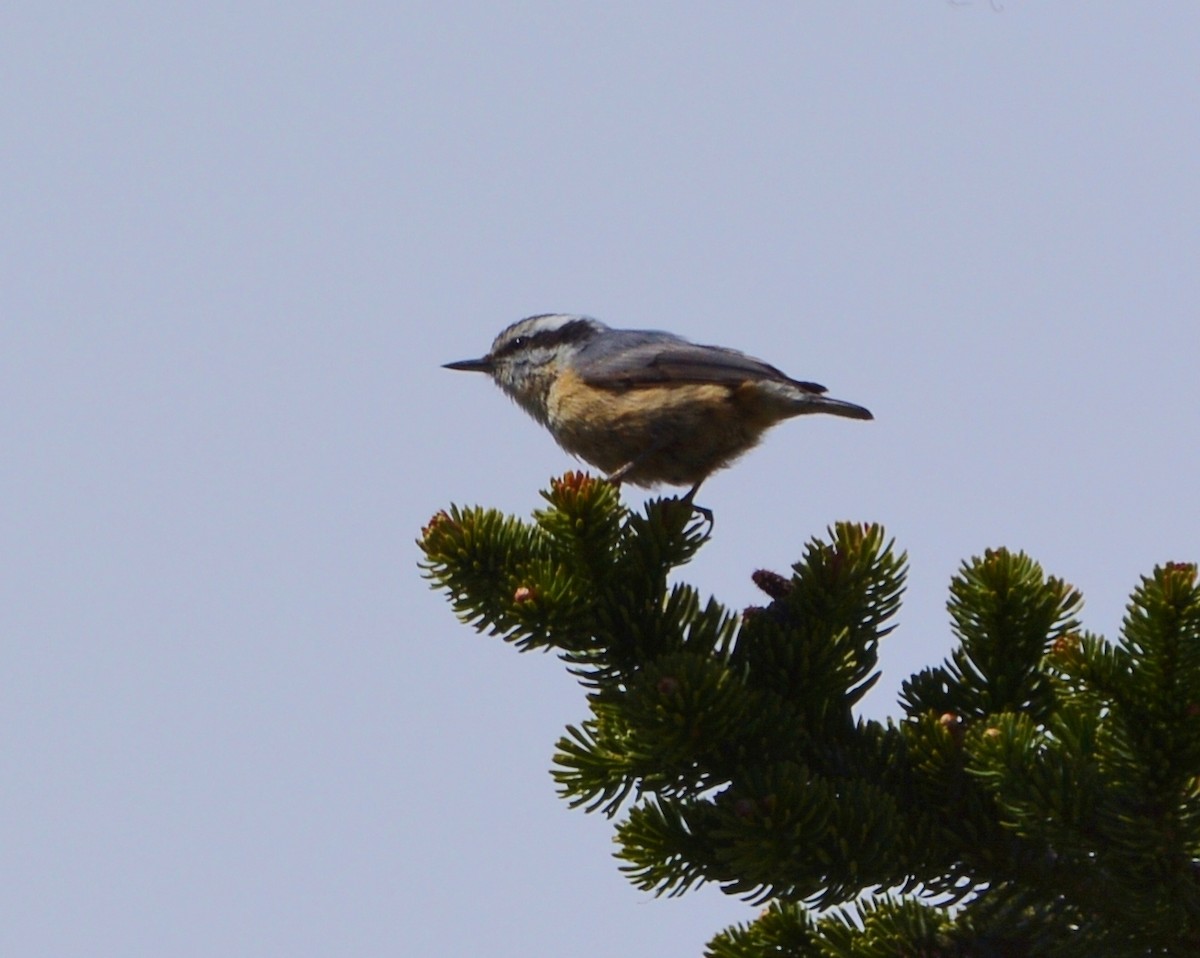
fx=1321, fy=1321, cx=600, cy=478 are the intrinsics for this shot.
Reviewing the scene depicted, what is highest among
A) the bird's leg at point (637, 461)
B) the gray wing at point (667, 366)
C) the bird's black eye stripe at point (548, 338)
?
the bird's black eye stripe at point (548, 338)

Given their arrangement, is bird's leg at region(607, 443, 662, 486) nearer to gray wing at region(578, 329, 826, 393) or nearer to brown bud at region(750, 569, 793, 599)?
gray wing at region(578, 329, 826, 393)

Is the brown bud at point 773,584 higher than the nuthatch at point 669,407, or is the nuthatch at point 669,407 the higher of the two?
the nuthatch at point 669,407

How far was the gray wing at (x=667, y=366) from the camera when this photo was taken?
529cm

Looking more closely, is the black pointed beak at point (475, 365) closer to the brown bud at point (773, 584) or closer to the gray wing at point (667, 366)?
the gray wing at point (667, 366)

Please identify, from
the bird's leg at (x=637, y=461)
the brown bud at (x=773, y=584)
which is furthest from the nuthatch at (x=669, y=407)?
the brown bud at (x=773, y=584)

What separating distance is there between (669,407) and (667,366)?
34 cm

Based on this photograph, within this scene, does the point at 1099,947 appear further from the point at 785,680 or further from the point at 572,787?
the point at 572,787

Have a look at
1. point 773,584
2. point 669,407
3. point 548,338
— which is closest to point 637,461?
point 669,407

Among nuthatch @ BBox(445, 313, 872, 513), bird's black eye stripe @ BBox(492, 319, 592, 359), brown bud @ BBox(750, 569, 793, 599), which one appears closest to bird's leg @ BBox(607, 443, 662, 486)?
nuthatch @ BBox(445, 313, 872, 513)

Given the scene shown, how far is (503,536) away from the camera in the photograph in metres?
2.64

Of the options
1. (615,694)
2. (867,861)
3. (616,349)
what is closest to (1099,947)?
(867,861)

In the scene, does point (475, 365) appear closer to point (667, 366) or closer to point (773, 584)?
point (667, 366)

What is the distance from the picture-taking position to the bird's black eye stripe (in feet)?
20.5

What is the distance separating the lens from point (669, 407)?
16.9 feet
